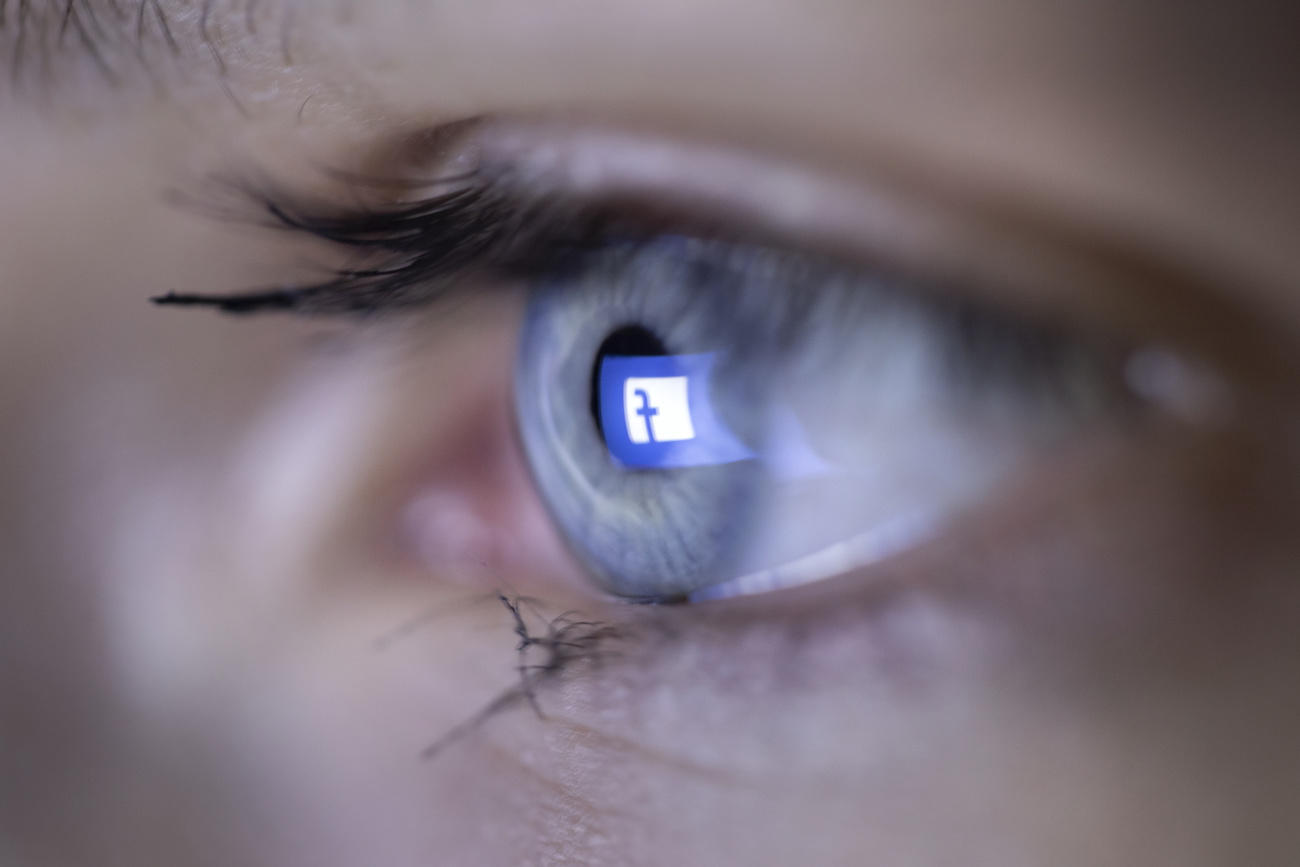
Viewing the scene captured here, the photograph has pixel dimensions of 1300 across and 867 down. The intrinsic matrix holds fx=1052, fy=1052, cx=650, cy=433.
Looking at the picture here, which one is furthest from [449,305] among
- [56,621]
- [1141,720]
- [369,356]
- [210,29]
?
[1141,720]

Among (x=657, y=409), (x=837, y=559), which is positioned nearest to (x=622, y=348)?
(x=657, y=409)

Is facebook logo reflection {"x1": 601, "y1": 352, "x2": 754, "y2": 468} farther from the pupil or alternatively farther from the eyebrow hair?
the eyebrow hair

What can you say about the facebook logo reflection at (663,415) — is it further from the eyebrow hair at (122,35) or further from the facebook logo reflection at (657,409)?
the eyebrow hair at (122,35)

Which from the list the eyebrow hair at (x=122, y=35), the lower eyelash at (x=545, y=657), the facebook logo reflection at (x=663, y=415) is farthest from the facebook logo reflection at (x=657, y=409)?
the eyebrow hair at (x=122, y=35)

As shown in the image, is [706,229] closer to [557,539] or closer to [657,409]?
[657,409]

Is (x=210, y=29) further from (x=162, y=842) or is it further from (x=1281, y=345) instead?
(x=1281, y=345)

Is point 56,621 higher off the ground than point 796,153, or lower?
lower

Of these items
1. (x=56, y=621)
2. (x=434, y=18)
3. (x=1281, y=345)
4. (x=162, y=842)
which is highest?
(x=434, y=18)

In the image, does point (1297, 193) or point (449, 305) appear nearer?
point (1297, 193)
